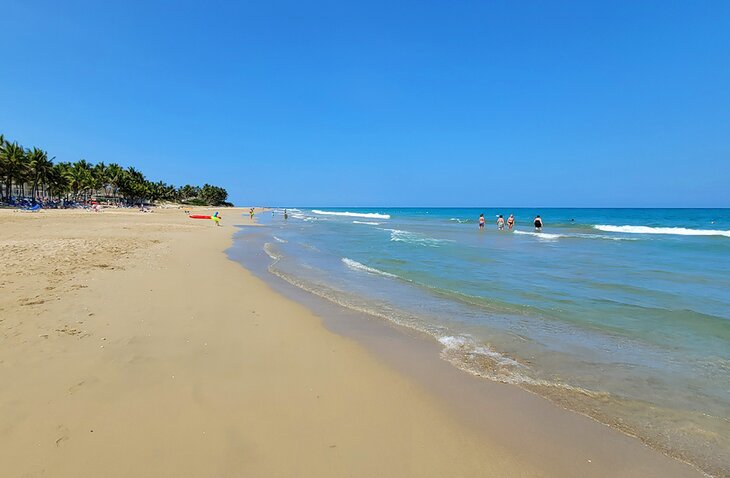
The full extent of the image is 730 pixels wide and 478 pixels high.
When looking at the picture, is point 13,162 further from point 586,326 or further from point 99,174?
point 586,326

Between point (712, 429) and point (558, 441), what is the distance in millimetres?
1712

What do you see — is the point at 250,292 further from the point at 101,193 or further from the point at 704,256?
the point at 101,193

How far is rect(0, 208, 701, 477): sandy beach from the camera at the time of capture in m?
3.05

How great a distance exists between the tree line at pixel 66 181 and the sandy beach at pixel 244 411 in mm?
63113

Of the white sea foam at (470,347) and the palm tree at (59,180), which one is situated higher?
the palm tree at (59,180)

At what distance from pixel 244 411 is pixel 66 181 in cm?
8043

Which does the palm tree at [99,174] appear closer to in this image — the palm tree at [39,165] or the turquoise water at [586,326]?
the palm tree at [39,165]

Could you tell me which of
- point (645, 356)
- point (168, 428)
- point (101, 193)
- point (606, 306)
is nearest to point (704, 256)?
point (606, 306)

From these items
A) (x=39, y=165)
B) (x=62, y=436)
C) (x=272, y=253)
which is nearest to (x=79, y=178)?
(x=39, y=165)

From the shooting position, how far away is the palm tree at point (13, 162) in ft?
166

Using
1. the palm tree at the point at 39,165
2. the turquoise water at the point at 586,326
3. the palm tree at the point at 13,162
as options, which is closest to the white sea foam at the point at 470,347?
the turquoise water at the point at 586,326

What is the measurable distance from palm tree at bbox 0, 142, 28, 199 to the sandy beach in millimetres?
61684

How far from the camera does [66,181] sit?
64.8 m

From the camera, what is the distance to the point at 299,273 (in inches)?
491
